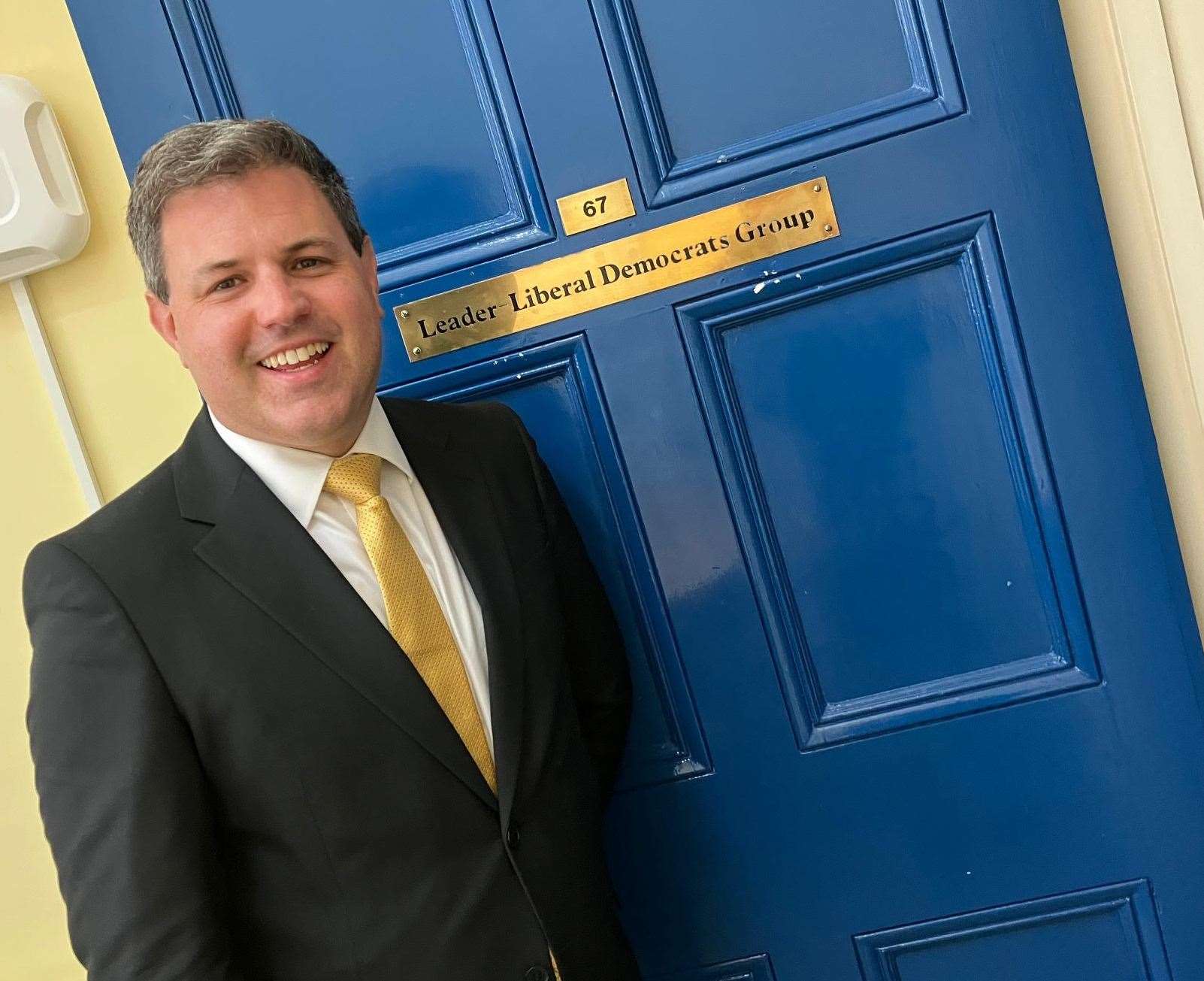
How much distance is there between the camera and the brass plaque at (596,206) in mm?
1646

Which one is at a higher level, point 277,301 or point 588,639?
Answer: point 277,301

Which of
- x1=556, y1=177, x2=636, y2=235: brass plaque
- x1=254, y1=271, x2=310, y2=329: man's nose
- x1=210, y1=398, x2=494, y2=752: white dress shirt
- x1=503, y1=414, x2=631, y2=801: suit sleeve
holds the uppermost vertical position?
x1=556, y1=177, x2=636, y2=235: brass plaque

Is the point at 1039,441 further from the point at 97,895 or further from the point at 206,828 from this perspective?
the point at 97,895

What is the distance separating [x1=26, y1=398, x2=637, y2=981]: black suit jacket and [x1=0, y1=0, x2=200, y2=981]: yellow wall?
19.0 inches

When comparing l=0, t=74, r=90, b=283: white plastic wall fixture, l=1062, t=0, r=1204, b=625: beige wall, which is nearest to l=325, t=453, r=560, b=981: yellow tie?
l=0, t=74, r=90, b=283: white plastic wall fixture

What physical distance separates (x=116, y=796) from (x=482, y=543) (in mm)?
531

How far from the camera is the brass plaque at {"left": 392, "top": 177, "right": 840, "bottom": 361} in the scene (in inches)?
63.8

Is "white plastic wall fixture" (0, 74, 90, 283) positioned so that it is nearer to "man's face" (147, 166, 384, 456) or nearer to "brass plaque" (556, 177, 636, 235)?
"man's face" (147, 166, 384, 456)

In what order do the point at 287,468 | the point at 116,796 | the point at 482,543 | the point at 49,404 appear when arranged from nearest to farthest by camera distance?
the point at 116,796 → the point at 287,468 → the point at 482,543 → the point at 49,404

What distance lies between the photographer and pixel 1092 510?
1.62 metres

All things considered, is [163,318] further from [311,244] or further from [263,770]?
[263,770]

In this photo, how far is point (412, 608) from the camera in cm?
135

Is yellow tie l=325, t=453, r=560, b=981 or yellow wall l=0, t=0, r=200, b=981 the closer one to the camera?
yellow tie l=325, t=453, r=560, b=981

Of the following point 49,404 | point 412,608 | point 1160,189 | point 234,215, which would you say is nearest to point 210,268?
point 234,215
